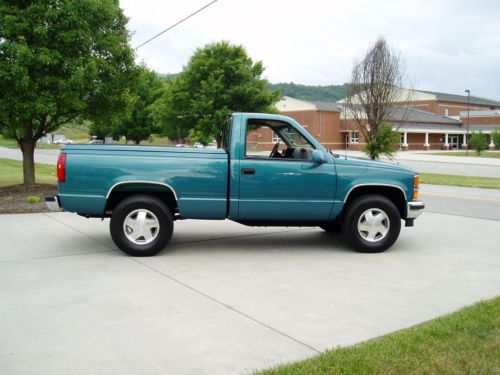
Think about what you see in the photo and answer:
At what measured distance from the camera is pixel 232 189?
7062 millimetres

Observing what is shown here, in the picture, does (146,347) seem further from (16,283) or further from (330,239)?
(330,239)

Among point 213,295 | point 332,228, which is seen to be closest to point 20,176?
point 332,228

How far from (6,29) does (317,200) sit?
339 inches

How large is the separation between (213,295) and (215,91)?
30317 mm

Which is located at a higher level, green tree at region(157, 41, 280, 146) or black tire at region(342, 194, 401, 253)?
green tree at region(157, 41, 280, 146)

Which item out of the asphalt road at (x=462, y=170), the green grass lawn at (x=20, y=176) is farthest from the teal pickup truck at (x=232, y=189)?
the asphalt road at (x=462, y=170)

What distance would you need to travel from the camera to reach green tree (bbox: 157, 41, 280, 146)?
35.2 meters

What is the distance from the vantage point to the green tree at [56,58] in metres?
11.7

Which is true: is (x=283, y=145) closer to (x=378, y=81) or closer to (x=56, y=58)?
(x=56, y=58)

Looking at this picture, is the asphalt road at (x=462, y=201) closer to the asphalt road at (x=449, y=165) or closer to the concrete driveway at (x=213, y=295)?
the concrete driveway at (x=213, y=295)

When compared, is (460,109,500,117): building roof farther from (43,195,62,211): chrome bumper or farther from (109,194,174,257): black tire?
(43,195,62,211): chrome bumper

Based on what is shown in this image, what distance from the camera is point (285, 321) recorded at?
15.4 ft

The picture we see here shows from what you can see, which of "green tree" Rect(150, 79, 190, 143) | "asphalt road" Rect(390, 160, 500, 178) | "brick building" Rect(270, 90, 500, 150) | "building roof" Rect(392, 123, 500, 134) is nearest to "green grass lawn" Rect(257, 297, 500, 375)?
"asphalt road" Rect(390, 160, 500, 178)

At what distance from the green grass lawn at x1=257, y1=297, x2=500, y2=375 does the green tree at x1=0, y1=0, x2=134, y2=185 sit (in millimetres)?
9896
